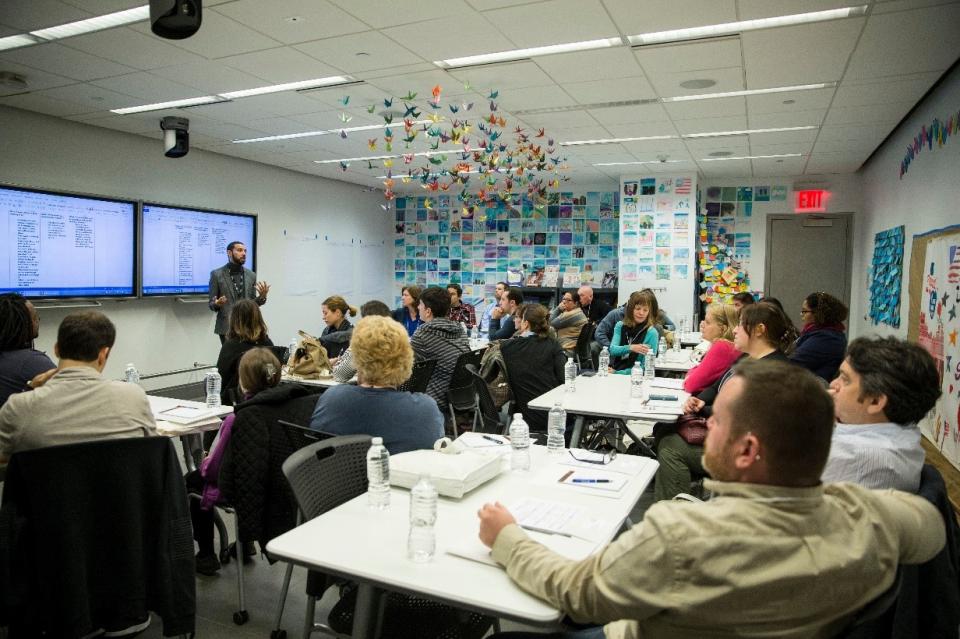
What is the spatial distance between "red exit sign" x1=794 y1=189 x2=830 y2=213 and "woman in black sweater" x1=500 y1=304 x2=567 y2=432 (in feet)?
23.9

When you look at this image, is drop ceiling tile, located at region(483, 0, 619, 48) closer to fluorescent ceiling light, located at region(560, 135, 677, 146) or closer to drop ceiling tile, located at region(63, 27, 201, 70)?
drop ceiling tile, located at region(63, 27, 201, 70)

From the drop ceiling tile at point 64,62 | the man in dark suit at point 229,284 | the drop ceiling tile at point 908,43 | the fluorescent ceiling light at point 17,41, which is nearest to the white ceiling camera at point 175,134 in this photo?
the man in dark suit at point 229,284

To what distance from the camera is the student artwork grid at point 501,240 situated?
1120 centimetres

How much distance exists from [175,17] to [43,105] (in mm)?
4155

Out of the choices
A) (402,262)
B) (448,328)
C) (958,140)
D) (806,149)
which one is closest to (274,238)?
(402,262)

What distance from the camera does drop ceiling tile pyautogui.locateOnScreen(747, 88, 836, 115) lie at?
5.59 meters

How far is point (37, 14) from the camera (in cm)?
404

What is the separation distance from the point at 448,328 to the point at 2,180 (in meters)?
4.77

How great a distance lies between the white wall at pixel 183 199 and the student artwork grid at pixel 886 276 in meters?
7.90

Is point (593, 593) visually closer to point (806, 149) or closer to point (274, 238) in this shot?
point (806, 149)

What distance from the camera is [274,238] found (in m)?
9.63

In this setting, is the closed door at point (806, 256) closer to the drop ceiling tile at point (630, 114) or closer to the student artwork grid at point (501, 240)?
the student artwork grid at point (501, 240)

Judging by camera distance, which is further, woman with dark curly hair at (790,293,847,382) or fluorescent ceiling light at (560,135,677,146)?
fluorescent ceiling light at (560,135,677,146)

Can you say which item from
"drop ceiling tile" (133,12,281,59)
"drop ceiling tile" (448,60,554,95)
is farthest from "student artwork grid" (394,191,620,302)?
"drop ceiling tile" (133,12,281,59)
